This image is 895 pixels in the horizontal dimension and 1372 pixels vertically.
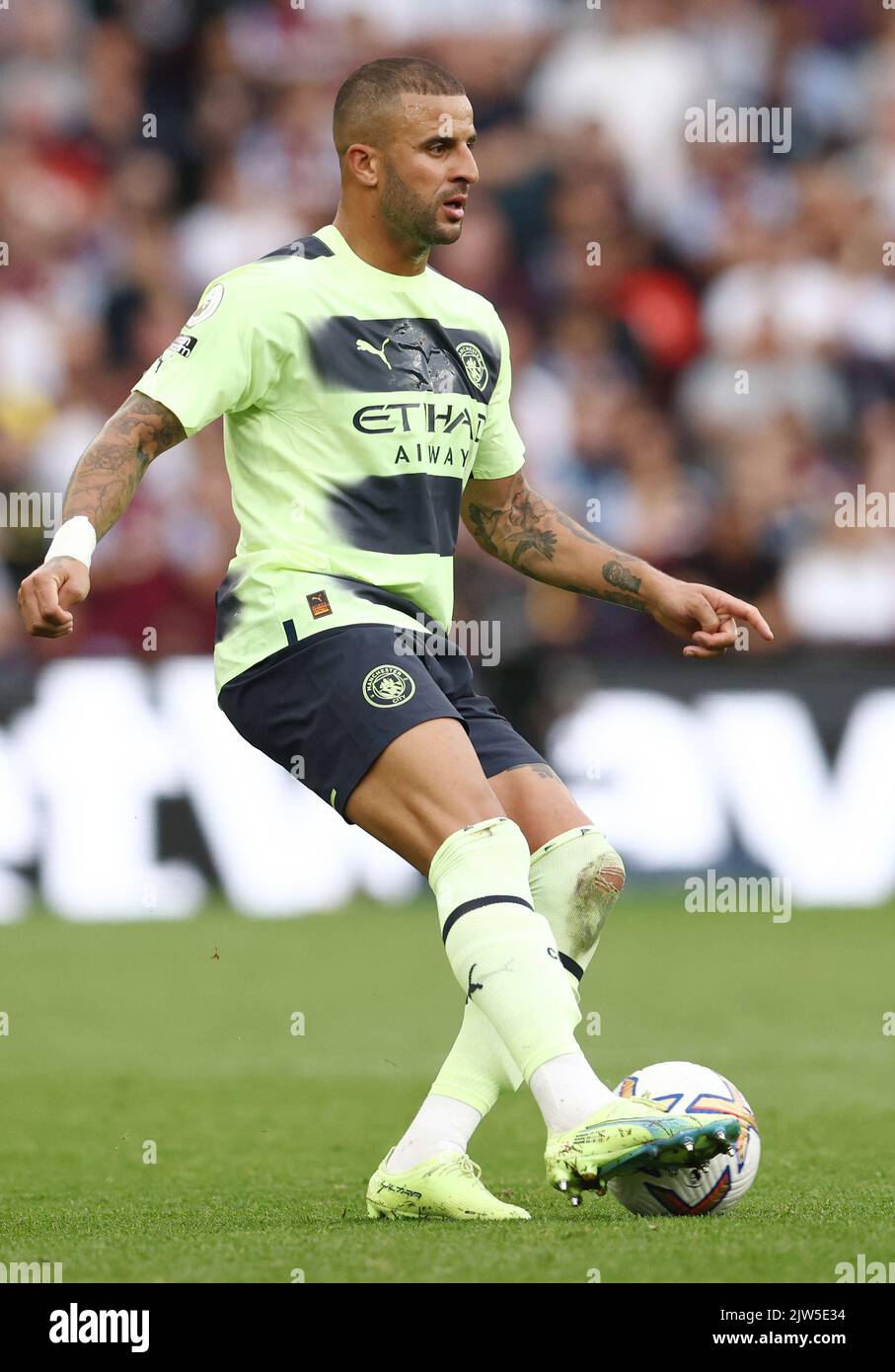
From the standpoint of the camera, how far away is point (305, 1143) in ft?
20.0

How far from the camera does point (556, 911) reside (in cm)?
496

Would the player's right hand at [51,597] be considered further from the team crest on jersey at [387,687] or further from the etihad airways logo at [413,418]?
the etihad airways logo at [413,418]

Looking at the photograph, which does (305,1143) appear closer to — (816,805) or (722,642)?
(722,642)

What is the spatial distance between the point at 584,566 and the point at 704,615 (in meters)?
0.42

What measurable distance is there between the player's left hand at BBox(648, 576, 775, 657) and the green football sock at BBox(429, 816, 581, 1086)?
75 centimetres

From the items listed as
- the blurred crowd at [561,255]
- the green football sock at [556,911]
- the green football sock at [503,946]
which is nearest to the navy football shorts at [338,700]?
the green football sock at [503,946]

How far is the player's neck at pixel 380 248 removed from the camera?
16.3 ft

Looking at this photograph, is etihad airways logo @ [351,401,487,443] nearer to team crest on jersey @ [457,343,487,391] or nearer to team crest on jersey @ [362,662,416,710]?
team crest on jersey @ [457,343,487,391]

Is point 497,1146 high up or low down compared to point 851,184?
down

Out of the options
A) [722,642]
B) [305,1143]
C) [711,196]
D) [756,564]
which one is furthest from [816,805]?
[722,642]

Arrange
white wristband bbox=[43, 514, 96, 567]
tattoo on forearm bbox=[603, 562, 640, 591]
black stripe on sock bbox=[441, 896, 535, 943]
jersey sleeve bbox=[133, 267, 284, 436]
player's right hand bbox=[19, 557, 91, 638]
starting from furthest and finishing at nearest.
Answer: tattoo on forearm bbox=[603, 562, 640, 591] → jersey sleeve bbox=[133, 267, 284, 436] → black stripe on sock bbox=[441, 896, 535, 943] → white wristband bbox=[43, 514, 96, 567] → player's right hand bbox=[19, 557, 91, 638]

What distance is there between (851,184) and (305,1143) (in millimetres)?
10167

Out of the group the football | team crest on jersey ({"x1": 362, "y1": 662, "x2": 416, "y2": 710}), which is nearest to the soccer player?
team crest on jersey ({"x1": 362, "y1": 662, "x2": 416, "y2": 710})

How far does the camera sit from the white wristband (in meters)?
4.31
